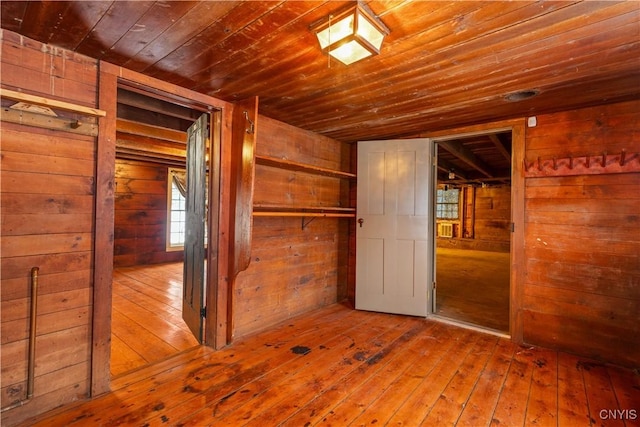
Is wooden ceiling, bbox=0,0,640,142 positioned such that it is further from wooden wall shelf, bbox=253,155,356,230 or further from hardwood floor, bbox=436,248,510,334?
hardwood floor, bbox=436,248,510,334

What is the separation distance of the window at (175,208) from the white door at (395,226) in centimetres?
476

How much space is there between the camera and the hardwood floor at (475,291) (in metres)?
3.37

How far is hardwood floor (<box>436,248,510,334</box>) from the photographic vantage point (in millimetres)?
3371

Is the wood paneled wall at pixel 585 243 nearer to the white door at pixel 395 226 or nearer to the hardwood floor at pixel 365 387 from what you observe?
the hardwood floor at pixel 365 387

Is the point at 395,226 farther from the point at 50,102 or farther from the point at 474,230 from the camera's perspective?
the point at 474,230

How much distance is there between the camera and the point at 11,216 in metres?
1.58

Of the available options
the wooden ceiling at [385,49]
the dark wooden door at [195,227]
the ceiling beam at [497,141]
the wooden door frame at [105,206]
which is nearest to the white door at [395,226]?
the wooden ceiling at [385,49]

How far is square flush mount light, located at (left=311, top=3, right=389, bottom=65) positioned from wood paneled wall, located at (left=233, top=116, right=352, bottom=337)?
1.51 metres

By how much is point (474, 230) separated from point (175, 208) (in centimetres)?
877

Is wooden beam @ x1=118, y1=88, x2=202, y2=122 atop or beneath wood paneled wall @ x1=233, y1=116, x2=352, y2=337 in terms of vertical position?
atop

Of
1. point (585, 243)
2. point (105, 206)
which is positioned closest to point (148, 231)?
point (105, 206)

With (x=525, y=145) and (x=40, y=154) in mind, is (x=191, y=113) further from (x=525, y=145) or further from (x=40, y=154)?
(x=525, y=145)

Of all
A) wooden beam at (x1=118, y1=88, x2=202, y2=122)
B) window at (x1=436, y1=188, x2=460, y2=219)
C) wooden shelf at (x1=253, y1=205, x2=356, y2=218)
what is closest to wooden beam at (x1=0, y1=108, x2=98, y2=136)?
wooden beam at (x1=118, y1=88, x2=202, y2=122)

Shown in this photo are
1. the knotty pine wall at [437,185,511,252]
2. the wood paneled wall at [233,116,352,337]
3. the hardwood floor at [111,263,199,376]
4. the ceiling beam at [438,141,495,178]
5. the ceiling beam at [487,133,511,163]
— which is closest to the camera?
the hardwood floor at [111,263,199,376]
